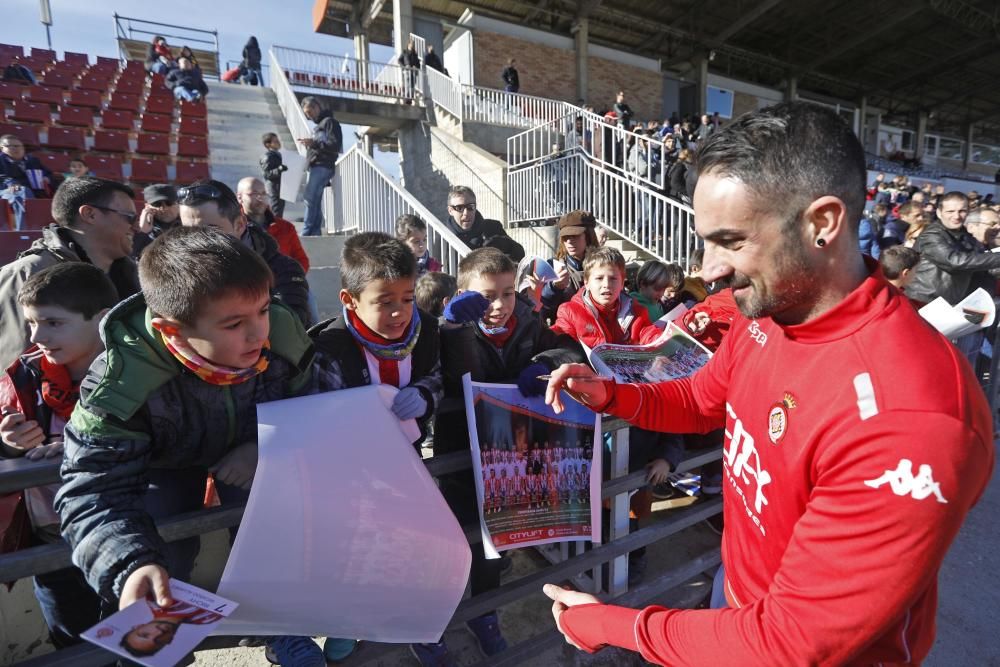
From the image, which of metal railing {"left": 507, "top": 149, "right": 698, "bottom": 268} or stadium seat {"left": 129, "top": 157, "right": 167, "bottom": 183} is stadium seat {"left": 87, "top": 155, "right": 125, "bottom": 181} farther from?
metal railing {"left": 507, "top": 149, "right": 698, "bottom": 268}

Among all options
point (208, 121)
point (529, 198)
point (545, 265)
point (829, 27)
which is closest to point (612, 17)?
point (829, 27)

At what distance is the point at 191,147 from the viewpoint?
10.7 metres

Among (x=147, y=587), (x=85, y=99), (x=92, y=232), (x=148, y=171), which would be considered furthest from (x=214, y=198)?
(x=85, y=99)

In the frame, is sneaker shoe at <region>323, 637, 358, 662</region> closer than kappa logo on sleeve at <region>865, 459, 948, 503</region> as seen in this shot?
No

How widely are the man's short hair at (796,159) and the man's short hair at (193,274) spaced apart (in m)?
1.19

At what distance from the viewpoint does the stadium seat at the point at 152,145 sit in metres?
10.7

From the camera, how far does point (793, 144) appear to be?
97 cm

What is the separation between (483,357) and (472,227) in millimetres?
3564

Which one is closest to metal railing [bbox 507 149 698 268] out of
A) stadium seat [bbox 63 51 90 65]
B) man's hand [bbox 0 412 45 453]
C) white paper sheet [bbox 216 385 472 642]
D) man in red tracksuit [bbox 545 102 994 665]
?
man in red tracksuit [bbox 545 102 994 665]

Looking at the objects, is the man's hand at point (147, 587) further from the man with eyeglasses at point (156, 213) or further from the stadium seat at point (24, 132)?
Result: the stadium seat at point (24, 132)

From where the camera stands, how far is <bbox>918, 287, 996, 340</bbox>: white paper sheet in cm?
288

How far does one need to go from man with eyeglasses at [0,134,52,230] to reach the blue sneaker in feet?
24.7

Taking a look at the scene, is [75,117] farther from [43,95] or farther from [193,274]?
[193,274]

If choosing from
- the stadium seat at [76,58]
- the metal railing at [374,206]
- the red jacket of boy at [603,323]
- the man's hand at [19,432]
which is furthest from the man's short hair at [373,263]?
the stadium seat at [76,58]
